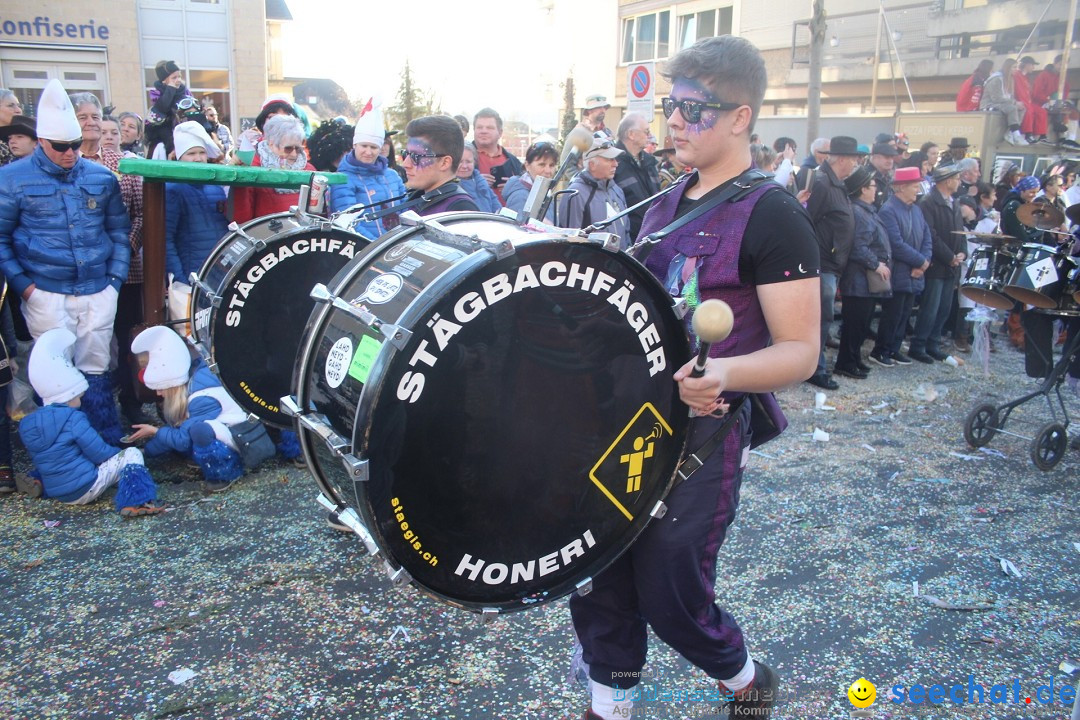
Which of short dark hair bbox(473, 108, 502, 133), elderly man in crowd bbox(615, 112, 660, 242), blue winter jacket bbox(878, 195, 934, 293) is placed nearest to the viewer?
elderly man in crowd bbox(615, 112, 660, 242)

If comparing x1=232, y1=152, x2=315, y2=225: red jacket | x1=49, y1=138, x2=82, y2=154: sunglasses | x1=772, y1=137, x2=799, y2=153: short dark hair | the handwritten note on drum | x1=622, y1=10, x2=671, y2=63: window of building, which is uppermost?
x1=622, y1=10, x2=671, y2=63: window of building

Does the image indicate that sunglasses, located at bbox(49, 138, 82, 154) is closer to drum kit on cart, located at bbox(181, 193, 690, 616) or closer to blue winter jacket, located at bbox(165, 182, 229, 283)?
blue winter jacket, located at bbox(165, 182, 229, 283)

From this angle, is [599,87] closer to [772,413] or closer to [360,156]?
[360,156]

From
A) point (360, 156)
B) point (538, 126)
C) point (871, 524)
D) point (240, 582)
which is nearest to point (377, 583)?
point (240, 582)

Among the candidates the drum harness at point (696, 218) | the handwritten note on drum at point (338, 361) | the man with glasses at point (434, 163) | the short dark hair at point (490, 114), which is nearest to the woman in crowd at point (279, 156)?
the man with glasses at point (434, 163)

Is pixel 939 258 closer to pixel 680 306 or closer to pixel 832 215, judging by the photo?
pixel 832 215

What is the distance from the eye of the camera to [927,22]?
2162 cm

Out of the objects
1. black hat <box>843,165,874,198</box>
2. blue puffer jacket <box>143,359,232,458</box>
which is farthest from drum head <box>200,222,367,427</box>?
black hat <box>843,165,874,198</box>

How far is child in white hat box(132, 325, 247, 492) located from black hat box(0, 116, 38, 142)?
2327mm

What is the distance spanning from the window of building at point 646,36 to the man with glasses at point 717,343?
29324 millimetres

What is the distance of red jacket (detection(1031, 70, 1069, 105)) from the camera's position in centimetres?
1647

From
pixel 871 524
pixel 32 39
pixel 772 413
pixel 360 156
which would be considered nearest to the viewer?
pixel 772 413

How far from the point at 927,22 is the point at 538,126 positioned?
77.1 ft

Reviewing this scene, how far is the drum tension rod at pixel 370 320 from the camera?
1949 millimetres
